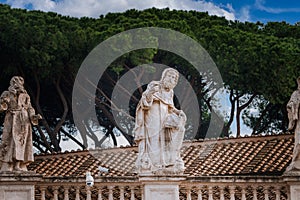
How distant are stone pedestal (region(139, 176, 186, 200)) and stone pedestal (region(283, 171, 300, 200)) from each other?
1.90m

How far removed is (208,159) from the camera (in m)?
21.4

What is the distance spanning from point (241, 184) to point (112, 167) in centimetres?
638

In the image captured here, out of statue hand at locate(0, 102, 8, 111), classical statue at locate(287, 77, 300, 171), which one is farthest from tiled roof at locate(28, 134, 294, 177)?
statue hand at locate(0, 102, 8, 111)

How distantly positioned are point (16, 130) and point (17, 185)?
99cm

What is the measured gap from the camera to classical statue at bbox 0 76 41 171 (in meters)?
14.4

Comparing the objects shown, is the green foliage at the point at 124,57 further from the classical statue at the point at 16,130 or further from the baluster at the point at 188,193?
the baluster at the point at 188,193

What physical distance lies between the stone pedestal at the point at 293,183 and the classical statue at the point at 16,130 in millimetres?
4662

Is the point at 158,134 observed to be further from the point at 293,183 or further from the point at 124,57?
the point at 124,57

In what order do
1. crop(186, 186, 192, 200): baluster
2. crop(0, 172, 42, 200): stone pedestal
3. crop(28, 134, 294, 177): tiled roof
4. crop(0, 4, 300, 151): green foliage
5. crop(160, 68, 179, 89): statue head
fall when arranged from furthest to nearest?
1. crop(0, 4, 300, 151): green foliage
2. crop(28, 134, 294, 177): tiled roof
3. crop(160, 68, 179, 89): statue head
4. crop(186, 186, 192, 200): baluster
5. crop(0, 172, 42, 200): stone pedestal

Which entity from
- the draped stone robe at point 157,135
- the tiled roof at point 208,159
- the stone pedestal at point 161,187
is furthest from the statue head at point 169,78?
the tiled roof at point 208,159

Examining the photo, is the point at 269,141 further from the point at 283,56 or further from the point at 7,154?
the point at 7,154

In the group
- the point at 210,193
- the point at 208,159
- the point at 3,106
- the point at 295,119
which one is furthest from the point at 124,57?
the point at 210,193

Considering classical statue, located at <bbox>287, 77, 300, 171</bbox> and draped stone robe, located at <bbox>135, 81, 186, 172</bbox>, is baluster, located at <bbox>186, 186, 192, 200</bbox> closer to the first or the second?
draped stone robe, located at <bbox>135, 81, 186, 172</bbox>

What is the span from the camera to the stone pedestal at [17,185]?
1422 cm
